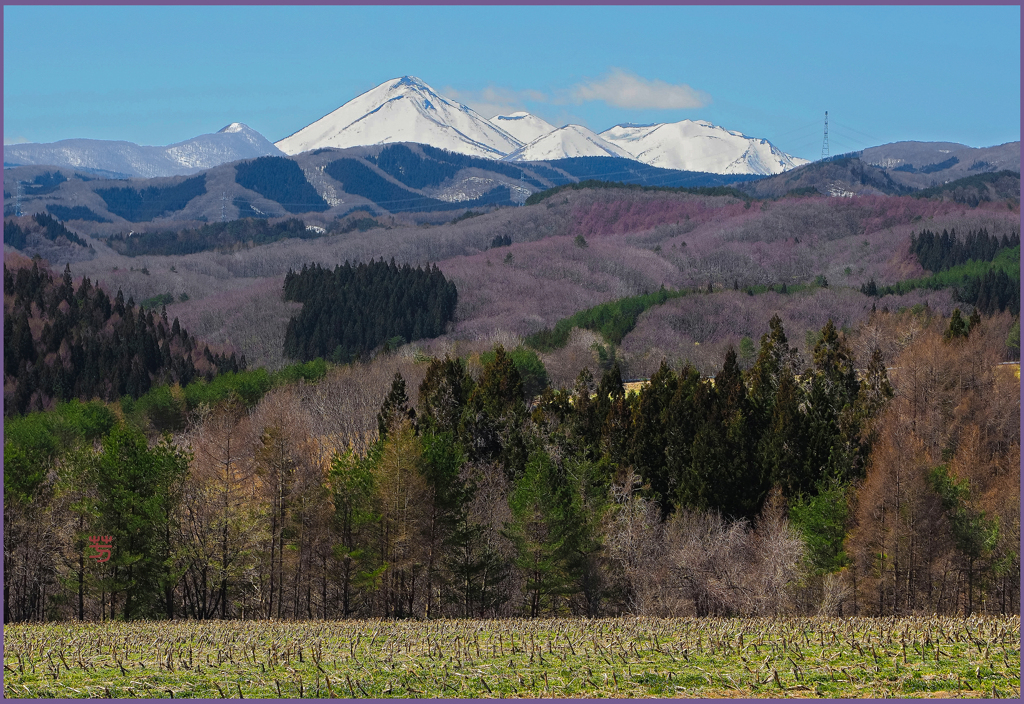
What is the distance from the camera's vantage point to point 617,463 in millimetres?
73062

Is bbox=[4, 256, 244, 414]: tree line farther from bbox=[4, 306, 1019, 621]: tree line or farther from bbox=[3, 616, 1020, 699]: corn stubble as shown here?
bbox=[3, 616, 1020, 699]: corn stubble

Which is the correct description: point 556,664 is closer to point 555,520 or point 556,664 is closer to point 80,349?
point 555,520

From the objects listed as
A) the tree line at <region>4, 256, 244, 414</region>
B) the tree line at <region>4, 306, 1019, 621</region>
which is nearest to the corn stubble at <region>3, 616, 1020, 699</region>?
the tree line at <region>4, 306, 1019, 621</region>

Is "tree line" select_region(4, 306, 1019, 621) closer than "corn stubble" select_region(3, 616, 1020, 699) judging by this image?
No

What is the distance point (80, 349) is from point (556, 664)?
544 ft

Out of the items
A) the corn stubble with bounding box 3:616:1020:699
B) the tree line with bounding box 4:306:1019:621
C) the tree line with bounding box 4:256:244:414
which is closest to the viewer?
the corn stubble with bounding box 3:616:1020:699

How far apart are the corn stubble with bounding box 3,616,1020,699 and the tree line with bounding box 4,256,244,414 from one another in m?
142

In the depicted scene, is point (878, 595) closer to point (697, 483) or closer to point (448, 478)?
point (697, 483)

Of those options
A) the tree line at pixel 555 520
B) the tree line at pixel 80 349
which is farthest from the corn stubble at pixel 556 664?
the tree line at pixel 80 349

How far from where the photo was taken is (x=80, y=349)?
170 meters

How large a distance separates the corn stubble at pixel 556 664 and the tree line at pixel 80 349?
141887 mm

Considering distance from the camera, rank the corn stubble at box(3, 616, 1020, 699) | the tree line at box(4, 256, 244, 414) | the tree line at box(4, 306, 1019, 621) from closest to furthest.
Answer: the corn stubble at box(3, 616, 1020, 699)
the tree line at box(4, 306, 1019, 621)
the tree line at box(4, 256, 244, 414)

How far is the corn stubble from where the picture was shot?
663 inches

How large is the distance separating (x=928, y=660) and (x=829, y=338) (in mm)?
64998
